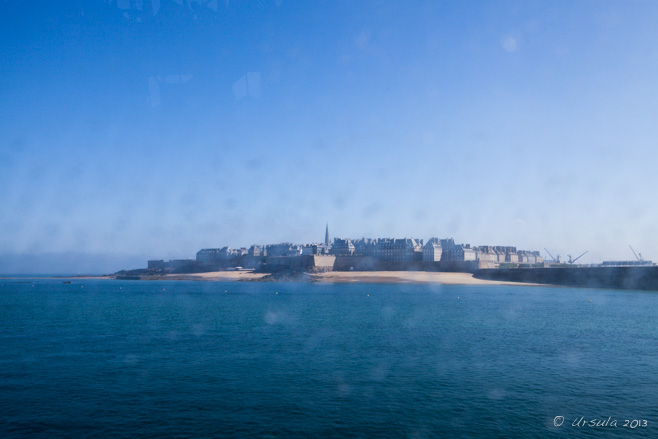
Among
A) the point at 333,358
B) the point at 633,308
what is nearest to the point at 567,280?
the point at 633,308

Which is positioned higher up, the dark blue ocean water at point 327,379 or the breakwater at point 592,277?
the breakwater at point 592,277

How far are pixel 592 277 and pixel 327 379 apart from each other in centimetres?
9594

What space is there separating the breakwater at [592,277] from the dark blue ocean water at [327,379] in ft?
196

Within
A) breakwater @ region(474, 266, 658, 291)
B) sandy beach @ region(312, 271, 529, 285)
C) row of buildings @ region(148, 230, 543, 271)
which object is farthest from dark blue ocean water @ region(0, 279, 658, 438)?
row of buildings @ region(148, 230, 543, 271)

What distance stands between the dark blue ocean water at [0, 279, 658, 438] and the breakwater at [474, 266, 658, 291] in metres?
59.8

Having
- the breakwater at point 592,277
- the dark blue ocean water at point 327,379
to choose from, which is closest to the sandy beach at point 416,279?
the breakwater at point 592,277

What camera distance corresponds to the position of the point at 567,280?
341 ft

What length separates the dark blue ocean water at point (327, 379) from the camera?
54.2 ft

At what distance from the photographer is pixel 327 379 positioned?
72.9 ft

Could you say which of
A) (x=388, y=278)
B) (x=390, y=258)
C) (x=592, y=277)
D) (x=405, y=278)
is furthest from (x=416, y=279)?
(x=390, y=258)

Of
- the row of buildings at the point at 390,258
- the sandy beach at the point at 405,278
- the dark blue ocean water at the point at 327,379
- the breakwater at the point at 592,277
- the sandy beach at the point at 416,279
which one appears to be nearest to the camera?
the dark blue ocean water at the point at 327,379

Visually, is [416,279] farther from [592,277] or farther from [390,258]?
[390,258]

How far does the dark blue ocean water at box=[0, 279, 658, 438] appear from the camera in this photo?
16516 millimetres

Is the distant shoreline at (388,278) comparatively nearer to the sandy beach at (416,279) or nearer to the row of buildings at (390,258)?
the sandy beach at (416,279)
